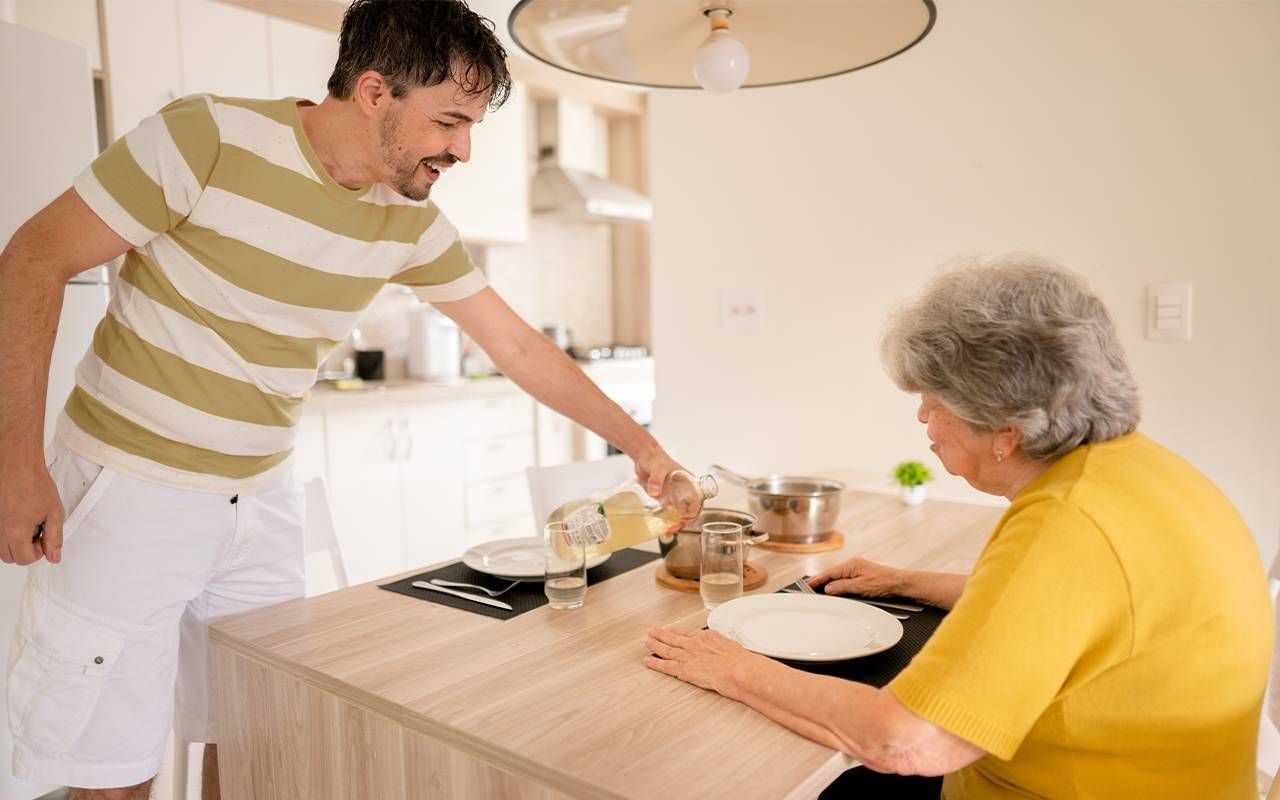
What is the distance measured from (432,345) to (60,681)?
2833 mm

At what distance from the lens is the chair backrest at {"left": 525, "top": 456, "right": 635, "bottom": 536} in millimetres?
2115

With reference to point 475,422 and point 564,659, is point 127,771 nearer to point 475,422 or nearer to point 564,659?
point 564,659

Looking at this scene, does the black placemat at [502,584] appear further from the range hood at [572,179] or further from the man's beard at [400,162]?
the range hood at [572,179]

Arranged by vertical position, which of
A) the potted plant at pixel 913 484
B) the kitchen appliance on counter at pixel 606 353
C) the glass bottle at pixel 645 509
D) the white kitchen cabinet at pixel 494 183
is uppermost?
the white kitchen cabinet at pixel 494 183

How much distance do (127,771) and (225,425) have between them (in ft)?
1.64

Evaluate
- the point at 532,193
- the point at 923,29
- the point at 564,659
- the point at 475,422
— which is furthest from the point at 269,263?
the point at 532,193

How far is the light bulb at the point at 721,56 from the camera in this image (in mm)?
1276

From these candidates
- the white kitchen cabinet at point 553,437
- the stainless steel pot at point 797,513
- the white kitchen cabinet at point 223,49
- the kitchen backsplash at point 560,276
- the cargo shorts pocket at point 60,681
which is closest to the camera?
the cargo shorts pocket at point 60,681

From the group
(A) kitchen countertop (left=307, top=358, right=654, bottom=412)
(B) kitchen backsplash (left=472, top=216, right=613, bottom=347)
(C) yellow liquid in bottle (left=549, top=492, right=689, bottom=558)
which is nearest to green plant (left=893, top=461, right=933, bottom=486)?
(C) yellow liquid in bottle (left=549, top=492, right=689, bottom=558)

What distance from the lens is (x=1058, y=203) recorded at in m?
2.16

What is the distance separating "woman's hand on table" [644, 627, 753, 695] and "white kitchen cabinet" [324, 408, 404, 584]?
2419 mm

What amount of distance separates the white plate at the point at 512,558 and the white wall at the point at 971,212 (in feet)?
2.98

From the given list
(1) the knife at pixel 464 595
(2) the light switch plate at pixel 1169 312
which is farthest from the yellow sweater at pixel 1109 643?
(2) the light switch plate at pixel 1169 312

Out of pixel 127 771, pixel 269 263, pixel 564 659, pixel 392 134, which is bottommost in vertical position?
pixel 127 771
